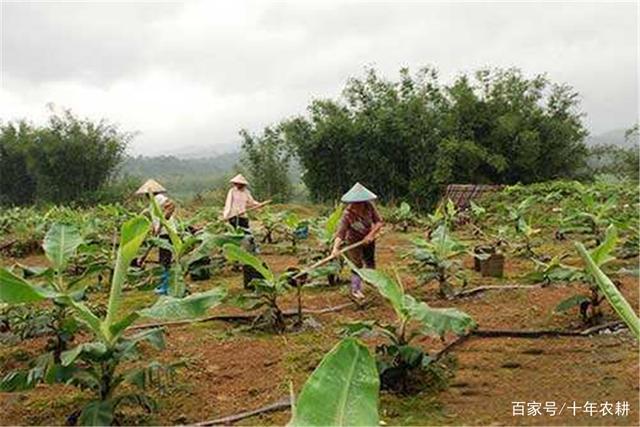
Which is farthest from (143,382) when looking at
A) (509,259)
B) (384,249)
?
(384,249)

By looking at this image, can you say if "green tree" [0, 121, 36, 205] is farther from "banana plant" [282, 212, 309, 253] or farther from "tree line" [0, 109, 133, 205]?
"banana plant" [282, 212, 309, 253]

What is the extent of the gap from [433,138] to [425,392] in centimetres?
1807

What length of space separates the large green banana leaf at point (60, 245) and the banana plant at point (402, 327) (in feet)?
4.65

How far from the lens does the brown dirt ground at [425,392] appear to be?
3.06 meters

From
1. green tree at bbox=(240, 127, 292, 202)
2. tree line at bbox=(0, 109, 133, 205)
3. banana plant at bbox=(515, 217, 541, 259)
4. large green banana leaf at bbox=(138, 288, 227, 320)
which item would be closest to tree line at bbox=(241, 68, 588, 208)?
green tree at bbox=(240, 127, 292, 202)

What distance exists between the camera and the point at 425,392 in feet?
10.7

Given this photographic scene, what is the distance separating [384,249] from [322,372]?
26.3 ft

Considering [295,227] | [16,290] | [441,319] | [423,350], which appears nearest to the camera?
[16,290]

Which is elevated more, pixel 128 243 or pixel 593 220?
pixel 128 243

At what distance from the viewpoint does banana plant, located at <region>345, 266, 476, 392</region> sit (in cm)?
285

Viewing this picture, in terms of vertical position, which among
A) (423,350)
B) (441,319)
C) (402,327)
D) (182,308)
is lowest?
(423,350)

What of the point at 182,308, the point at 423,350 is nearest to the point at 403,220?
the point at 423,350

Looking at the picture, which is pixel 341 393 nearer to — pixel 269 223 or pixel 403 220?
pixel 269 223

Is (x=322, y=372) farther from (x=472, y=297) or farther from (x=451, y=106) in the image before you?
(x=451, y=106)
